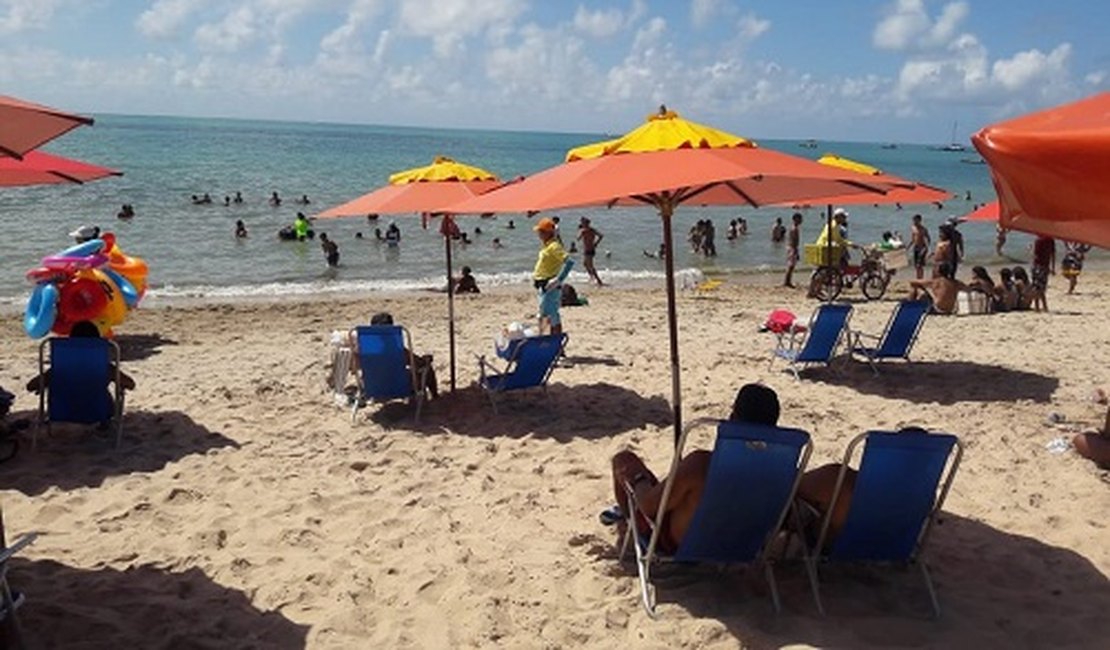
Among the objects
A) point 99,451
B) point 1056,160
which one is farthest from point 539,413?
point 1056,160

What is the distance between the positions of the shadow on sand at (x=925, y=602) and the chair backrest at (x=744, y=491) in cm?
23

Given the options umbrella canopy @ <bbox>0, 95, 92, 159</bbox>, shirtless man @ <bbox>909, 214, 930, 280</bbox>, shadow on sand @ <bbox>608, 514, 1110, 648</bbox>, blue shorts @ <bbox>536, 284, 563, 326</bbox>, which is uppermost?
umbrella canopy @ <bbox>0, 95, 92, 159</bbox>

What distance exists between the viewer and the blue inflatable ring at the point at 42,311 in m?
7.07

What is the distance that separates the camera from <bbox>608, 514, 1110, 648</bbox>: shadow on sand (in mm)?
→ 3613

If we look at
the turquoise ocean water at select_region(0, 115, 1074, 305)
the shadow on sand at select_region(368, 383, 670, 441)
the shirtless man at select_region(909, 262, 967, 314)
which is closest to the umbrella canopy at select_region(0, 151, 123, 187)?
the shadow on sand at select_region(368, 383, 670, 441)

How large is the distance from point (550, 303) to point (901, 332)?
333 centimetres

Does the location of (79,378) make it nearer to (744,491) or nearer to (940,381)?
(744,491)

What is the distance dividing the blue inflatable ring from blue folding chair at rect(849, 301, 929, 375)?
269 inches

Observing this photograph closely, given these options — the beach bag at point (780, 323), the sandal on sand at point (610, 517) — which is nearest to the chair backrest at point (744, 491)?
the sandal on sand at point (610, 517)

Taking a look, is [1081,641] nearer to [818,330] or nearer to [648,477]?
[648,477]

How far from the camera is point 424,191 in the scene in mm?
6684

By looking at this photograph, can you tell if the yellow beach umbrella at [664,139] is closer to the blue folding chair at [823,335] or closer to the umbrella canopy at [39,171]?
→ the umbrella canopy at [39,171]

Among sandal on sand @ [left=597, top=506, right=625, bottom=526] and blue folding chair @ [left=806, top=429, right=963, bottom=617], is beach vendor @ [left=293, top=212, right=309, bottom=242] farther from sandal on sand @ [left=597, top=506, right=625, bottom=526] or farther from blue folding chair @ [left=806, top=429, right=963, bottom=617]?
blue folding chair @ [left=806, top=429, right=963, bottom=617]

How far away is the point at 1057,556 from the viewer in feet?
14.3
